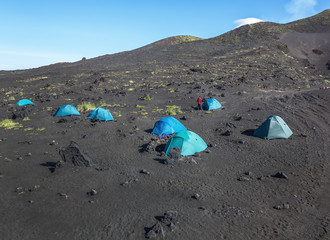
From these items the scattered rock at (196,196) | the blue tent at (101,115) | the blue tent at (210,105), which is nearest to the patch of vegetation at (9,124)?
the blue tent at (101,115)

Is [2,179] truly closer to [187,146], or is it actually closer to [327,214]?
[187,146]

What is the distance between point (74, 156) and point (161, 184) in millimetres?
4763

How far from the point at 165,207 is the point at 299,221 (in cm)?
457

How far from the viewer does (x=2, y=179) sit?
11.3 metres

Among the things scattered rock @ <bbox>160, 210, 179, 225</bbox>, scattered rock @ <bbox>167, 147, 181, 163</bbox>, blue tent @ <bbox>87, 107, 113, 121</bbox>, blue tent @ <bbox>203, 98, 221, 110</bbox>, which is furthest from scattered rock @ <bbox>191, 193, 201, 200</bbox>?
blue tent @ <bbox>203, 98, 221, 110</bbox>

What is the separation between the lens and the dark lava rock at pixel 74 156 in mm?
12445

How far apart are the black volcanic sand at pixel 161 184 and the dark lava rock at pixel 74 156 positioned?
0.98 ft

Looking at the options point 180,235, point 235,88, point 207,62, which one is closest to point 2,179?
point 180,235

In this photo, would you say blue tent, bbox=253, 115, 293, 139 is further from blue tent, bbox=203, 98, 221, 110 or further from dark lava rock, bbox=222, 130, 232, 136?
blue tent, bbox=203, 98, 221, 110

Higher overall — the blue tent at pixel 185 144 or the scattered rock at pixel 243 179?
the blue tent at pixel 185 144

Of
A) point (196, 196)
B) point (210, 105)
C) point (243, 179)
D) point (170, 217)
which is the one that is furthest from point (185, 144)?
point (210, 105)

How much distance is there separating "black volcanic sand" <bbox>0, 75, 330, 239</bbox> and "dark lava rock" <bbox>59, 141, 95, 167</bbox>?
30 cm

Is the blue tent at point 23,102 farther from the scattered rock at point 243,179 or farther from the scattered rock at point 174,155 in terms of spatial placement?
the scattered rock at point 243,179

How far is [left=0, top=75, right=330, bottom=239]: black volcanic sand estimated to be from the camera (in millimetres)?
8109
